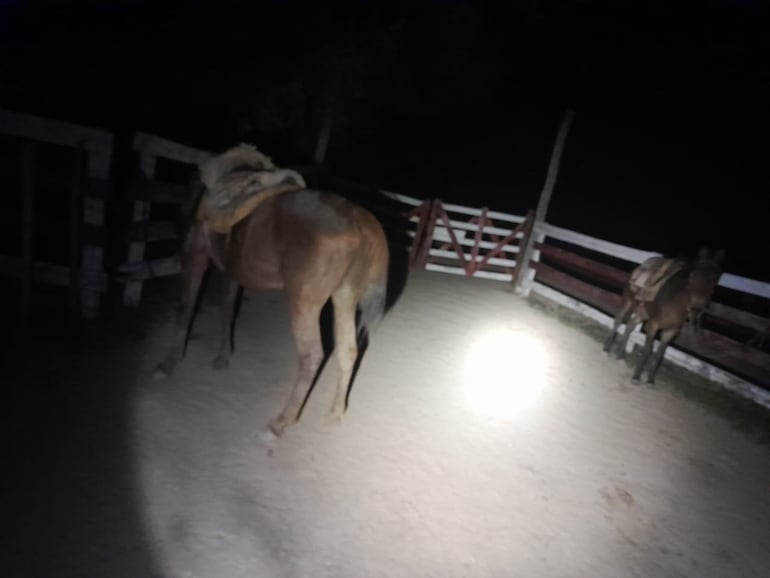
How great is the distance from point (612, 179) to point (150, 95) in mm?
25759

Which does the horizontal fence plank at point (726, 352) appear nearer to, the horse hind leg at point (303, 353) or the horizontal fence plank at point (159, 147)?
the horse hind leg at point (303, 353)

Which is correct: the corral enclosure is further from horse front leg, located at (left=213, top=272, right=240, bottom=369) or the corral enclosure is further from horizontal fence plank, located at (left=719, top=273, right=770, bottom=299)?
horizontal fence plank, located at (left=719, top=273, right=770, bottom=299)

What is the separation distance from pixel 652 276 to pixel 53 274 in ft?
21.9

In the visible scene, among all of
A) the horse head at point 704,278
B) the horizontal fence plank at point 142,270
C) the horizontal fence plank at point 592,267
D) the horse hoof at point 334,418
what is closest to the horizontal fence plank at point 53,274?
the horizontal fence plank at point 142,270

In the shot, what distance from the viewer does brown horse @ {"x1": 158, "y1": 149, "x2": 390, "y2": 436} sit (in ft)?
11.5

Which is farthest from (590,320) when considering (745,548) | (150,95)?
(150,95)

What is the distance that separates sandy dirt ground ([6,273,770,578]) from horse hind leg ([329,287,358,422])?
0.17 m

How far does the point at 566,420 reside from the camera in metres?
4.88

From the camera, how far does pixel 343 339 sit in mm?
3879

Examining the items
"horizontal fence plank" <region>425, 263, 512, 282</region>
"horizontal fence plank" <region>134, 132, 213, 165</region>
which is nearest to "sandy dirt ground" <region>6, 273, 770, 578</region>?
"horizontal fence plank" <region>134, 132, 213, 165</region>

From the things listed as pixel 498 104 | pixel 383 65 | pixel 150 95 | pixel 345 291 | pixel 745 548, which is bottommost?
pixel 745 548

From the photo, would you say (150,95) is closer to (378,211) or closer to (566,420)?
(378,211)

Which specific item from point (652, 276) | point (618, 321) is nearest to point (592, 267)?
point (618, 321)

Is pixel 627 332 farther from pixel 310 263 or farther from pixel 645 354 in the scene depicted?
pixel 310 263
